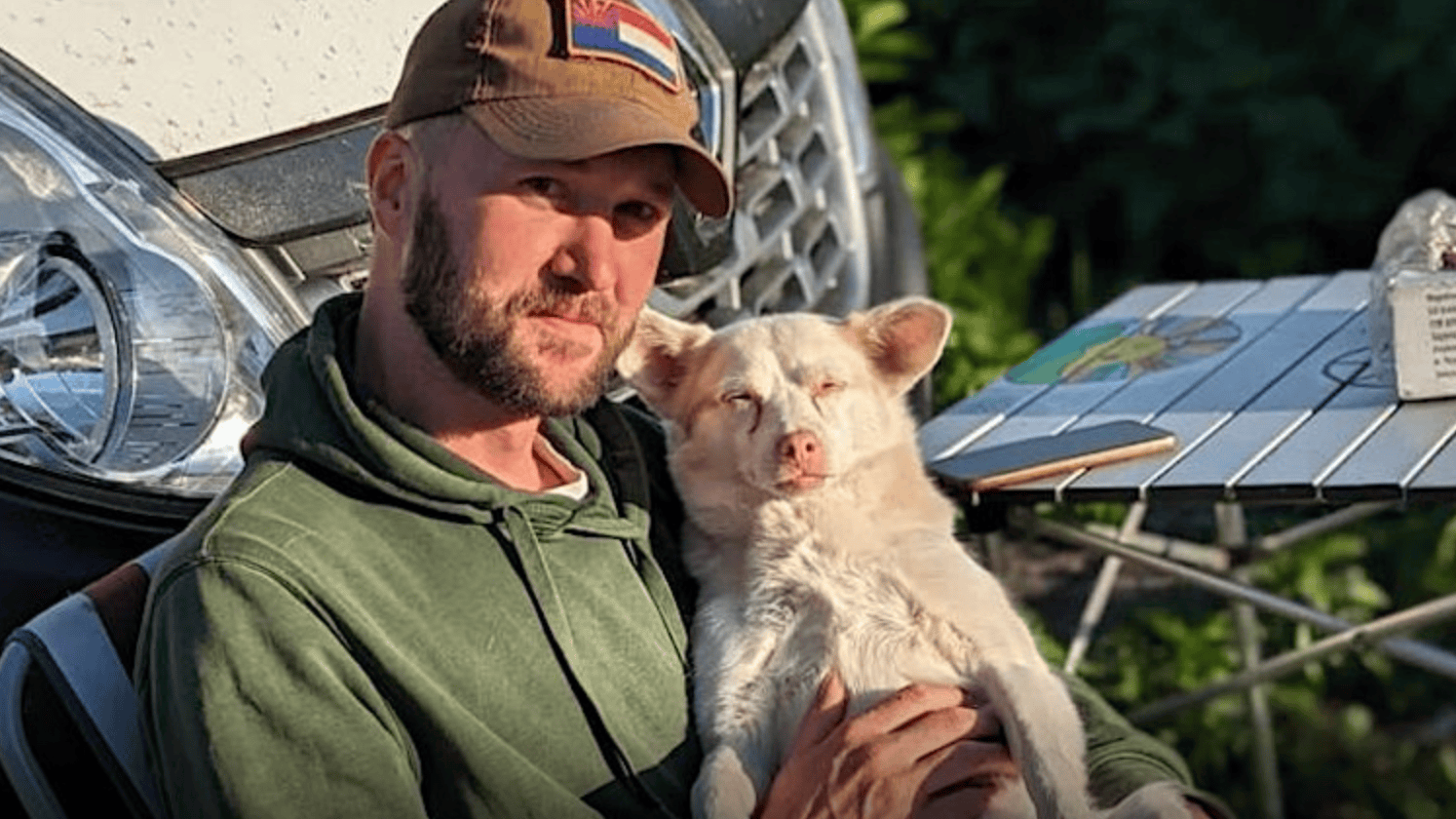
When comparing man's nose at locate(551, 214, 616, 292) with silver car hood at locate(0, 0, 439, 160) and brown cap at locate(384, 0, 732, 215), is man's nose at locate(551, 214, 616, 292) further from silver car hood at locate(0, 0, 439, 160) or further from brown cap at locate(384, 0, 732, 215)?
silver car hood at locate(0, 0, 439, 160)

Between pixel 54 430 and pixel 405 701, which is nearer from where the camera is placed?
pixel 405 701

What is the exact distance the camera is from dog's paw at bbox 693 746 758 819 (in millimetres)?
2646

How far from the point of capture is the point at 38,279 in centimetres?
289

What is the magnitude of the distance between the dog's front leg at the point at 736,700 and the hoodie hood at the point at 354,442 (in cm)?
19

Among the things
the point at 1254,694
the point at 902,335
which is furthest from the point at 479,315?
the point at 1254,694

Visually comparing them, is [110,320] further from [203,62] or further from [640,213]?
[640,213]

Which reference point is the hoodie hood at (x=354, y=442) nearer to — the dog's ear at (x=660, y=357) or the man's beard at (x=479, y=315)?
the man's beard at (x=479, y=315)

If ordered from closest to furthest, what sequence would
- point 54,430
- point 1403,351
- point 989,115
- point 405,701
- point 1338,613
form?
point 405,701 < point 54,430 < point 1403,351 < point 1338,613 < point 989,115

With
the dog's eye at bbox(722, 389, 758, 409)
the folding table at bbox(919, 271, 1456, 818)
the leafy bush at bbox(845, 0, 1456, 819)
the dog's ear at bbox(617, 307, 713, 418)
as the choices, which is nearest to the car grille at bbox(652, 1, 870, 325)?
the folding table at bbox(919, 271, 1456, 818)

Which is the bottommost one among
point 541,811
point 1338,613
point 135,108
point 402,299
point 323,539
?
point 1338,613

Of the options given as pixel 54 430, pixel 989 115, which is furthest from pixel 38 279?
pixel 989 115

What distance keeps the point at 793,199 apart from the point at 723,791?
1499 mm

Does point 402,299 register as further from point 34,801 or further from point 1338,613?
point 1338,613

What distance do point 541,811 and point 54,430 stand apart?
70 centimetres
